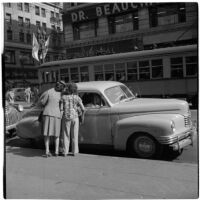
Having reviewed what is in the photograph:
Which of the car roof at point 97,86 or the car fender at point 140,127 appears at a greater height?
the car roof at point 97,86

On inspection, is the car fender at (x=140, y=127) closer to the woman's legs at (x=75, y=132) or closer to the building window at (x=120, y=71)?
the woman's legs at (x=75, y=132)

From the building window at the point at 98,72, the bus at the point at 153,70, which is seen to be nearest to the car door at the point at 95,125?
the bus at the point at 153,70

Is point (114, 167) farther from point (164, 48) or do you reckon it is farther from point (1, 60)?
point (164, 48)

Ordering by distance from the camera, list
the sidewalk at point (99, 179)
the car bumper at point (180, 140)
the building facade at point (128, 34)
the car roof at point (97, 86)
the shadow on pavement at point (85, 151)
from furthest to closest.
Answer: the building facade at point (128, 34) < the car roof at point (97, 86) < the shadow on pavement at point (85, 151) < the car bumper at point (180, 140) < the sidewalk at point (99, 179)

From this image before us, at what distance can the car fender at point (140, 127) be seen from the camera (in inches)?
210

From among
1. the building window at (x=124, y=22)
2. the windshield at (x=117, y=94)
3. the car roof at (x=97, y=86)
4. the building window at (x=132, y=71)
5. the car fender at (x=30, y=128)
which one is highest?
the building window at (x=124, y=22)

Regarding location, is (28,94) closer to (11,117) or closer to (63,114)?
(11,117)

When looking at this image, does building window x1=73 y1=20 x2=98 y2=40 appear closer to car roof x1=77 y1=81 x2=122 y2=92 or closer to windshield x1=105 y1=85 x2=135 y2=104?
windshield x1=105 y1=85 x2=135 y2=104

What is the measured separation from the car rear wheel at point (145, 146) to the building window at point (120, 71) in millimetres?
6598

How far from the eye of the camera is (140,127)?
550 centimetres

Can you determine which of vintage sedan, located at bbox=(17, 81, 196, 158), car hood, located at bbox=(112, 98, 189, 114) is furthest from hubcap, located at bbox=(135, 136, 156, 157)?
car hood, located at bbox=(112, 98, 189, 114)

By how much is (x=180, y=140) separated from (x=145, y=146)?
2.22ft

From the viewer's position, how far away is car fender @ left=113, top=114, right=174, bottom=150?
210 inches

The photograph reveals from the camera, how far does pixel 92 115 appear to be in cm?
614
